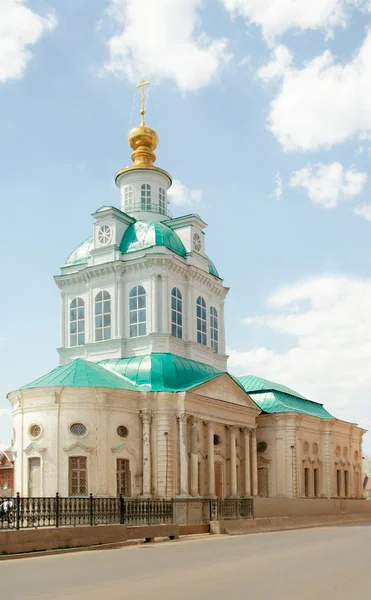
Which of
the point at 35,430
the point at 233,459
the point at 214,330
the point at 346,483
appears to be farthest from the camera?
the point at 346,483

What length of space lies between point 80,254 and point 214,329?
9.09m

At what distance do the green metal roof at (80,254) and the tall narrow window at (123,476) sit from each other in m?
12.9

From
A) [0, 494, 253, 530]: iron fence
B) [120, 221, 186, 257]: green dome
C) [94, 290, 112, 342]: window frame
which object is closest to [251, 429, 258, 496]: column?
[0, 494, 253, 530]: iron fence

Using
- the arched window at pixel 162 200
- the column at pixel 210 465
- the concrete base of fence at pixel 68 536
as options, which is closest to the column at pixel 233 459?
the column at pixel 210 465

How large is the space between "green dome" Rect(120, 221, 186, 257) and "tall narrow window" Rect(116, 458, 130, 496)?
39.1 feet

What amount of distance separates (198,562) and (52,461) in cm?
1812

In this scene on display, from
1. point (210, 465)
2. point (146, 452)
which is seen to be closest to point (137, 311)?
point (146, 452)

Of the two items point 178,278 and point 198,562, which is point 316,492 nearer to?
point 178,278

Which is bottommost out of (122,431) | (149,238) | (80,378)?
(122,431)

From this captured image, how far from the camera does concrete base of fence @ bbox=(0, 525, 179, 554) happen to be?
1781 cm

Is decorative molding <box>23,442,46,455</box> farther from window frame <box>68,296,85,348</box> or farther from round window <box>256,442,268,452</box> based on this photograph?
round window <box>256,442,268,452</box>

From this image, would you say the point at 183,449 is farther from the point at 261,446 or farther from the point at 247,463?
the point at 261,446

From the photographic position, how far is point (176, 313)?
40625mm

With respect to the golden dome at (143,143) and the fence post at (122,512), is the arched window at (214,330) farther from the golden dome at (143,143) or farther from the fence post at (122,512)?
the fence post at (122,512)
